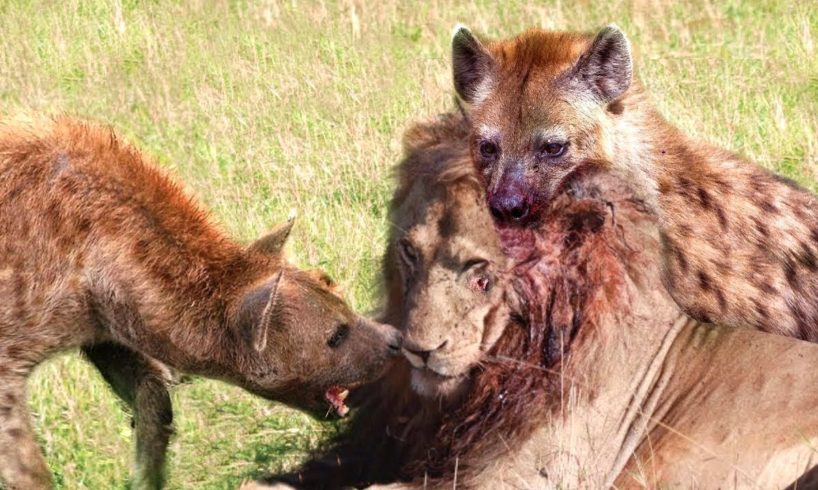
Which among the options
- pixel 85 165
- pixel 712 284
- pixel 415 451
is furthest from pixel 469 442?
pixel 85 165

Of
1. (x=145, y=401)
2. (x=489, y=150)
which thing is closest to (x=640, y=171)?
→ (x=489, y=150)

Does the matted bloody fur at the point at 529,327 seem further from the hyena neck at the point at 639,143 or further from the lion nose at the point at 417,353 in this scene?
the hyena neck at the point at 639,143

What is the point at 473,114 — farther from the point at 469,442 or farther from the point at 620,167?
the point at 469,442

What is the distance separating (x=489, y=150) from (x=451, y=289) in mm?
1520

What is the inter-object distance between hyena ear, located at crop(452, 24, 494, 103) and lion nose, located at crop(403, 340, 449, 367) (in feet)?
6.73

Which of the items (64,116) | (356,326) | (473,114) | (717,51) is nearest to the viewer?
(356,326)

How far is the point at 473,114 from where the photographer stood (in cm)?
715

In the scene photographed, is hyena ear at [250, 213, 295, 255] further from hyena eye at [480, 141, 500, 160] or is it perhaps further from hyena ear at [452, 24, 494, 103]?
hyena ear at [452, 24, 494, 103]

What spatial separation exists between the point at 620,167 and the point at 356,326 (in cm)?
144

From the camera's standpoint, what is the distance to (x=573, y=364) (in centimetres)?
575

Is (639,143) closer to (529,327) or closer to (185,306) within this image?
(529,327)

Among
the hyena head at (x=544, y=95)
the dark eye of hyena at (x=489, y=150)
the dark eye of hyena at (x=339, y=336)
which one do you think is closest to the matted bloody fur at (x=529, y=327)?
the dark eye of hyena at (x=339, y=336)

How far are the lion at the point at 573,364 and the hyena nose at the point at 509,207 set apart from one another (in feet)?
0.55

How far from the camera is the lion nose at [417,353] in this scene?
5.55m
